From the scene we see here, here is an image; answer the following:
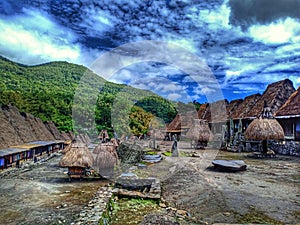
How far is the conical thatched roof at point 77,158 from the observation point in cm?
1051

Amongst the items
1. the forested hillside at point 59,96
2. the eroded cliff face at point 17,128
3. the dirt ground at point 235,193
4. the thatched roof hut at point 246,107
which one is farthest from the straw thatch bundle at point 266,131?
the forested hillside at point 59,96

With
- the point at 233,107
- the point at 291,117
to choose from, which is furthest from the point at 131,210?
the point at 233,107

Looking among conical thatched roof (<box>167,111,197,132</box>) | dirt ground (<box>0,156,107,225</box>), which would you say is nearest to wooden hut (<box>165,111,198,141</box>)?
conical thatched roof (<box>167,111,197,132</box>)

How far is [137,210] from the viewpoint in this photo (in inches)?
231

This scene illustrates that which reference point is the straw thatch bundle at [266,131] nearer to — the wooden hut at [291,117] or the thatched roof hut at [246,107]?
the wooden hut at [291,117]

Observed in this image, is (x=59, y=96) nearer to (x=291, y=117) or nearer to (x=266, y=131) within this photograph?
(x=266, y=131)

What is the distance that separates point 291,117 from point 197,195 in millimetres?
11447

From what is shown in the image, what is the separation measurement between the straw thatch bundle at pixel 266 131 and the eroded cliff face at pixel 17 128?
14.4 m

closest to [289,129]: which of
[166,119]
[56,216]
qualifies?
[56,216]

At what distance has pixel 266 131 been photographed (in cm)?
1430

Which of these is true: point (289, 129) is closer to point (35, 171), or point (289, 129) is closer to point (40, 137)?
point (35, 171)

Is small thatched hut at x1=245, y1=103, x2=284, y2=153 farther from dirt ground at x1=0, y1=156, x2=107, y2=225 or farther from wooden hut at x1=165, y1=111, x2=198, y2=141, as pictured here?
wooden hut at x1=165, y1=111, x2=198, y2=141

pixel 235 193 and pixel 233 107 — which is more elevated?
pixel 233 107

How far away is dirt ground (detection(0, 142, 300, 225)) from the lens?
5.49 meters
